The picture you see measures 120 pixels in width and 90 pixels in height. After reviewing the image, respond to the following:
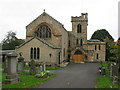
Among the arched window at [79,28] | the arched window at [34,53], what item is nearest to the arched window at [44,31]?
the arched window at [34,53]

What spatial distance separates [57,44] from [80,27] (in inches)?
492

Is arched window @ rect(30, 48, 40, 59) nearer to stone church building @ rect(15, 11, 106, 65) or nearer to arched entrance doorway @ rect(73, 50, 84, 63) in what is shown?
stone church building @ rect(15, 11, 106, 65)

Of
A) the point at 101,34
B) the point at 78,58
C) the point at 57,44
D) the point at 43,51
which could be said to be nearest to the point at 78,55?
the point at 78,58

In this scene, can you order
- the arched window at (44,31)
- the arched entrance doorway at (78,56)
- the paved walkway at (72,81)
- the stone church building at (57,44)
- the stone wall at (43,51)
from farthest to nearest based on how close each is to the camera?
the arched entrance doorway at (78,56), the arched window at (44,31), the stone church building at (57,44), the stone wall at (43,51), the paved walkway at (72,81)

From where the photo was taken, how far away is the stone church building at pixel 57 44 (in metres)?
34.2

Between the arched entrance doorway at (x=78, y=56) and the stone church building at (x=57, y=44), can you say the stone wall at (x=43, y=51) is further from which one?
the arched entrance doorway at (x=78, y=56)

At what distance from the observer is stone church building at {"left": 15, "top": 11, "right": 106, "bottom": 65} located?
34.2 m

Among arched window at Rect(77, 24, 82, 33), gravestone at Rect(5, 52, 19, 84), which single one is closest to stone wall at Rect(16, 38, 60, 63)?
arched window at Rect(77, 24, 82, 33)

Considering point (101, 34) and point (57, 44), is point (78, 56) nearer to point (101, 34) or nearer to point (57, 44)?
point (57, 44)

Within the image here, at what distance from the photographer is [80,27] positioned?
47.9 m

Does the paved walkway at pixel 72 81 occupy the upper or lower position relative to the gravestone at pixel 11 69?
lower

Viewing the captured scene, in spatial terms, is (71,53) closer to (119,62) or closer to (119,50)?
(119,62)

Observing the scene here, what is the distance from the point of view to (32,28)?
40188mm

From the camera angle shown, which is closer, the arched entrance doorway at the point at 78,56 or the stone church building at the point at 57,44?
the stone church building at the point at 57,44
